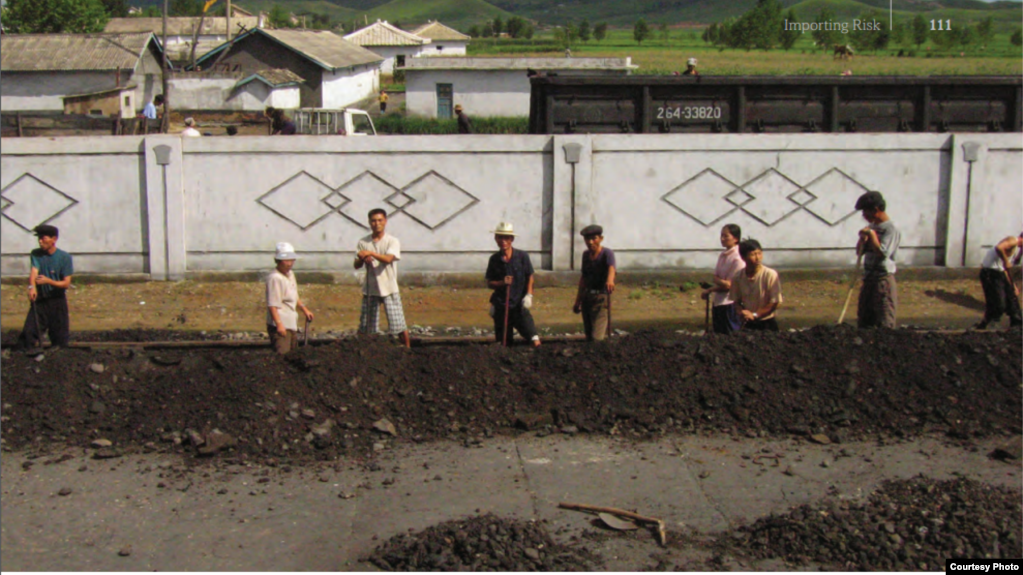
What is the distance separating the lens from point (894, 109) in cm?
1552

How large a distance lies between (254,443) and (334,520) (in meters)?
1.45

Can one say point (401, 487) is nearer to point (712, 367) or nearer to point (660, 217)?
point (712, 367)

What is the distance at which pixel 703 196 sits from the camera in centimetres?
1425

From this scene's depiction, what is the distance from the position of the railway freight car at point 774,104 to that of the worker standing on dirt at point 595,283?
5659 mm

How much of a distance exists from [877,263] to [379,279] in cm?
480

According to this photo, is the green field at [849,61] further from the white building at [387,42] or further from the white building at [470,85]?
the white building at [387,42]

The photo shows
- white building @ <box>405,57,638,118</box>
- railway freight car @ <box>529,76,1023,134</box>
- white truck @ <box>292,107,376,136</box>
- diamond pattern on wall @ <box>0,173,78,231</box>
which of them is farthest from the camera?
white building @ <box>405,57,638,118</box>

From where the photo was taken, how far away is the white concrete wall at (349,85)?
51.9 metres

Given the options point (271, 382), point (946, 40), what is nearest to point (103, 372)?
point (271, 382)

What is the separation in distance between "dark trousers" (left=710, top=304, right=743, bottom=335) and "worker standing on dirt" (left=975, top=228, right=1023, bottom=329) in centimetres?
397

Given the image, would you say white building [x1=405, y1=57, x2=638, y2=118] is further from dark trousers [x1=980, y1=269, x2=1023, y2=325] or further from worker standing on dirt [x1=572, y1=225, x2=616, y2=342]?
worker standing on dirt [x1=572, y1=225, x2=616, y2=342]

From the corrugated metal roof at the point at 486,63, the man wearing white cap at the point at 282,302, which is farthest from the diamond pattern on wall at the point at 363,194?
the corrugated metal roof at the point at 486,63

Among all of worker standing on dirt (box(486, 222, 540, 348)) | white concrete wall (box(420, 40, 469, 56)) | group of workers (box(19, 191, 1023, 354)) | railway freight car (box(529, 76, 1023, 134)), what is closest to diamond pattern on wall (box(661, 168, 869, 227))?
railway freight car (box(529, 76, 1023, 134))

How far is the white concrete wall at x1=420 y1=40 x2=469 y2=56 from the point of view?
79113 millimetres
